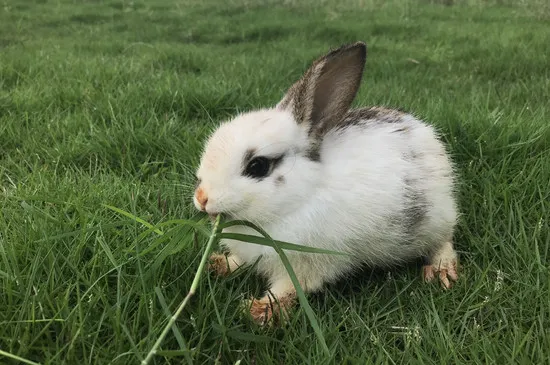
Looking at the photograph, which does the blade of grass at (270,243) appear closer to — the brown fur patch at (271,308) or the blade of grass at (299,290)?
the blade of grass at (299,290)

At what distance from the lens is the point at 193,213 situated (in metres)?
2.58

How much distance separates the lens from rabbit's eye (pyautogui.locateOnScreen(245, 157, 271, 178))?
2.06 m

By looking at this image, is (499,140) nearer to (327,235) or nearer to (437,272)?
(437,272)

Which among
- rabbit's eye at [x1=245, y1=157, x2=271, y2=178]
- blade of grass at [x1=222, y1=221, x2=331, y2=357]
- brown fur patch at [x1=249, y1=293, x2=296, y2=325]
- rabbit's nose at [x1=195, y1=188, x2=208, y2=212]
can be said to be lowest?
brown fur patch at [x1=249, y1=293, x2=296, y2=325]

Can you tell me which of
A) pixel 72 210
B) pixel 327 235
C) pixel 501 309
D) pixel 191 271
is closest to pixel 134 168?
pixel 72 210

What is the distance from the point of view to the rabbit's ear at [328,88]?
2176 mm

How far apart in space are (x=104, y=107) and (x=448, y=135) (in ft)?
8.01

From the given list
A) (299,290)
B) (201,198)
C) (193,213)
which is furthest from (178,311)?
(193,213)

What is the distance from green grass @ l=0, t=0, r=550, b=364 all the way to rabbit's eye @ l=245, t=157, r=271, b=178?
33 centimetres

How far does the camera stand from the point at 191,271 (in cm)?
211

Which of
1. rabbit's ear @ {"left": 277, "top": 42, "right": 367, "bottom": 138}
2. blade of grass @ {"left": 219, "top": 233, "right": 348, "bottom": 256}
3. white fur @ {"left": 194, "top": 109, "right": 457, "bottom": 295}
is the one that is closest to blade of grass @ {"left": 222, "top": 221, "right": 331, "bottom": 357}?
blade of grass @ {"left": 219, "top": 233, "right": 348, "bottom": 256}

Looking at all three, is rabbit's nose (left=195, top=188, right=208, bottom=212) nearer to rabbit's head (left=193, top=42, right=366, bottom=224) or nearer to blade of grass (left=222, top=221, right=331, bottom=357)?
rabbit's head (left=193, top=42, right=366, bottom=224)

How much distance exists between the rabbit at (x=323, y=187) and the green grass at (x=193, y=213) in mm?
139

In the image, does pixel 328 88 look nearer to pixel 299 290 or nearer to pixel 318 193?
pixel 318 193
